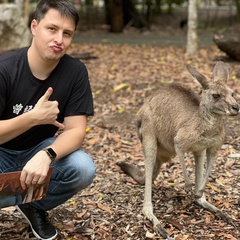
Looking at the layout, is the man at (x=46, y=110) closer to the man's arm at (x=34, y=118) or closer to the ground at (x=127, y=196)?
the man's arm at (x=34, y=118)

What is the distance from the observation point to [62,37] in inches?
109

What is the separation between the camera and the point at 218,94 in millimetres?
3113

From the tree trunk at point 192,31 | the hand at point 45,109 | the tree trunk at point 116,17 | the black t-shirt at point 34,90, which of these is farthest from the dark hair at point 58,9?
the tree trunk at point 116,17

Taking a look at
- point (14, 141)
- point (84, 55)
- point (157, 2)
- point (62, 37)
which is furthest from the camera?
point (157, 2)

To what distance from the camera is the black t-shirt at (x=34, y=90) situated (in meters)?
2.80

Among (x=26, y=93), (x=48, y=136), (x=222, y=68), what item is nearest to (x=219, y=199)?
(x=222, y=68)

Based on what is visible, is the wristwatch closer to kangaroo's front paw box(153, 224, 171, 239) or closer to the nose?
the nose

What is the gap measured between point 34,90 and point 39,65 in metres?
0.14

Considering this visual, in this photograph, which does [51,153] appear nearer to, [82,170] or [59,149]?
[59,149]

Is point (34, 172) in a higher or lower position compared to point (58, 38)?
lower

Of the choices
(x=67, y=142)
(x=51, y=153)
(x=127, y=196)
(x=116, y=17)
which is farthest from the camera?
(x=116, y=17)

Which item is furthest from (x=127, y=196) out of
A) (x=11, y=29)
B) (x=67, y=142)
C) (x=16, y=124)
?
(x=11, y=29)

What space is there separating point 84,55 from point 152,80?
2007 millimetres

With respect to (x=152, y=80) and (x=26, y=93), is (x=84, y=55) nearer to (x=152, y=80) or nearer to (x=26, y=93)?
(x=152, y=80)
